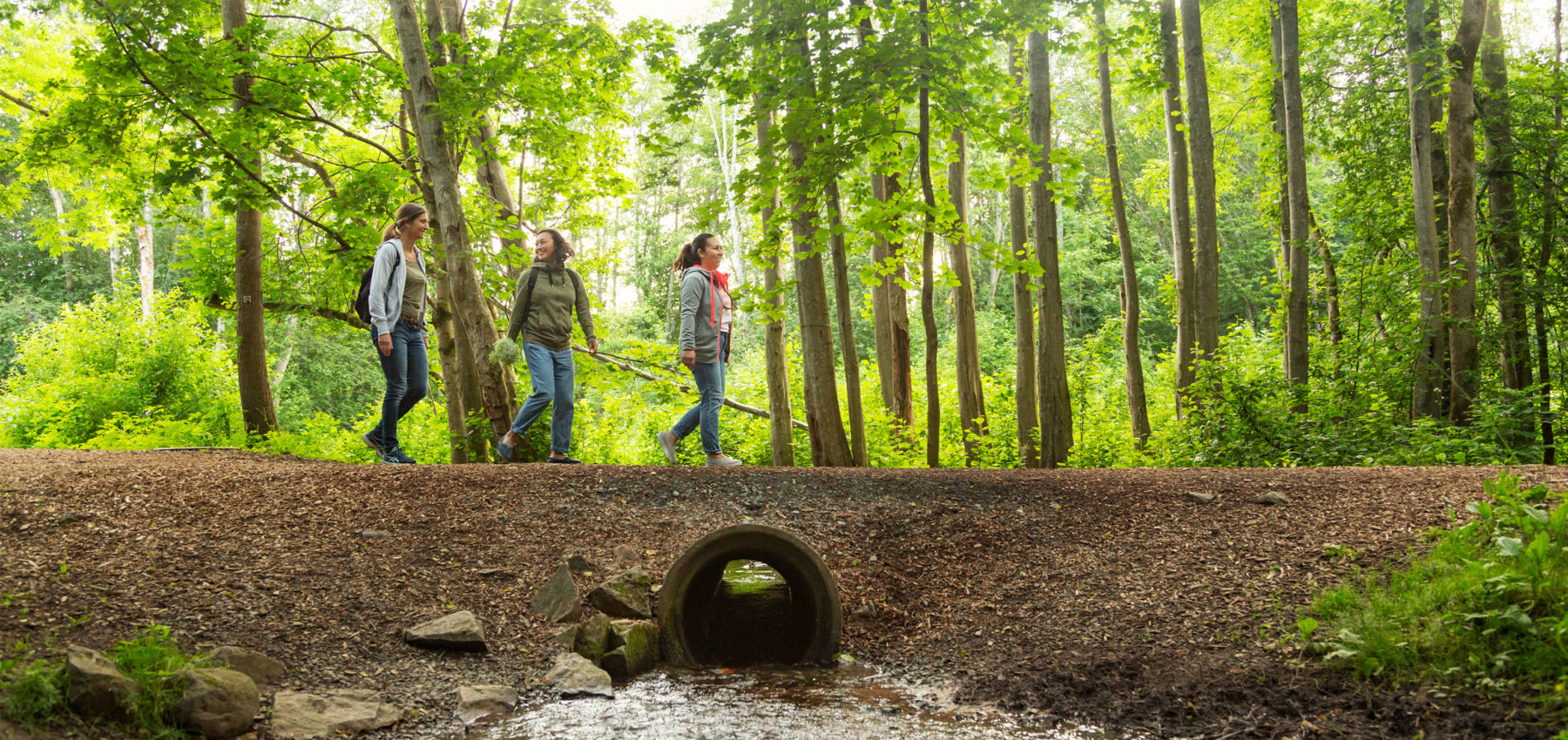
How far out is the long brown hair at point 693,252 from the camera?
7.00 m

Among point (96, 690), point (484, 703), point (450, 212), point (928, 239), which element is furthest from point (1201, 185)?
point (96, 690)

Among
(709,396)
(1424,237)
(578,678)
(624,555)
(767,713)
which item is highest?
(1424,237)

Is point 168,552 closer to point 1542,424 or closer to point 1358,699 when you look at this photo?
point 1358,699

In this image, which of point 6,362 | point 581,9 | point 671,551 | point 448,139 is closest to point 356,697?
point 671,551

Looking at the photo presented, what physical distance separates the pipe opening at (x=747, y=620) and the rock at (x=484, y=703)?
121 centimetres

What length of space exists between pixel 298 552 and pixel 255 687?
1.34 m

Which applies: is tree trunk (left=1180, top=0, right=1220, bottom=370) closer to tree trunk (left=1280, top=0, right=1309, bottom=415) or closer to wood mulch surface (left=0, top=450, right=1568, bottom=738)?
tree trunk (left=1280, top=0, right=1309, bottom=415)

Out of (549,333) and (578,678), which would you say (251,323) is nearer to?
(549,333)

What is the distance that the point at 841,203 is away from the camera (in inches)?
371

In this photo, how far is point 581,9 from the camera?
31.8 ft

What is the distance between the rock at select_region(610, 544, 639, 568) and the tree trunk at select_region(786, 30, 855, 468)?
9.25 feet

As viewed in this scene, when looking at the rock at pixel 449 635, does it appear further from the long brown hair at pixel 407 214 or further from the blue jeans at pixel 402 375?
the long brown hair at pixel 407 214

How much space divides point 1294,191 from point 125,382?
55.4ft

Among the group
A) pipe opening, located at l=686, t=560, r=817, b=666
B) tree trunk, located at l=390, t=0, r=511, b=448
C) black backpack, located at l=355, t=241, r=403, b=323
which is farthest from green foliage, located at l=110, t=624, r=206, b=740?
tree trunk, located at l=390, t=0, r=511, b=448
